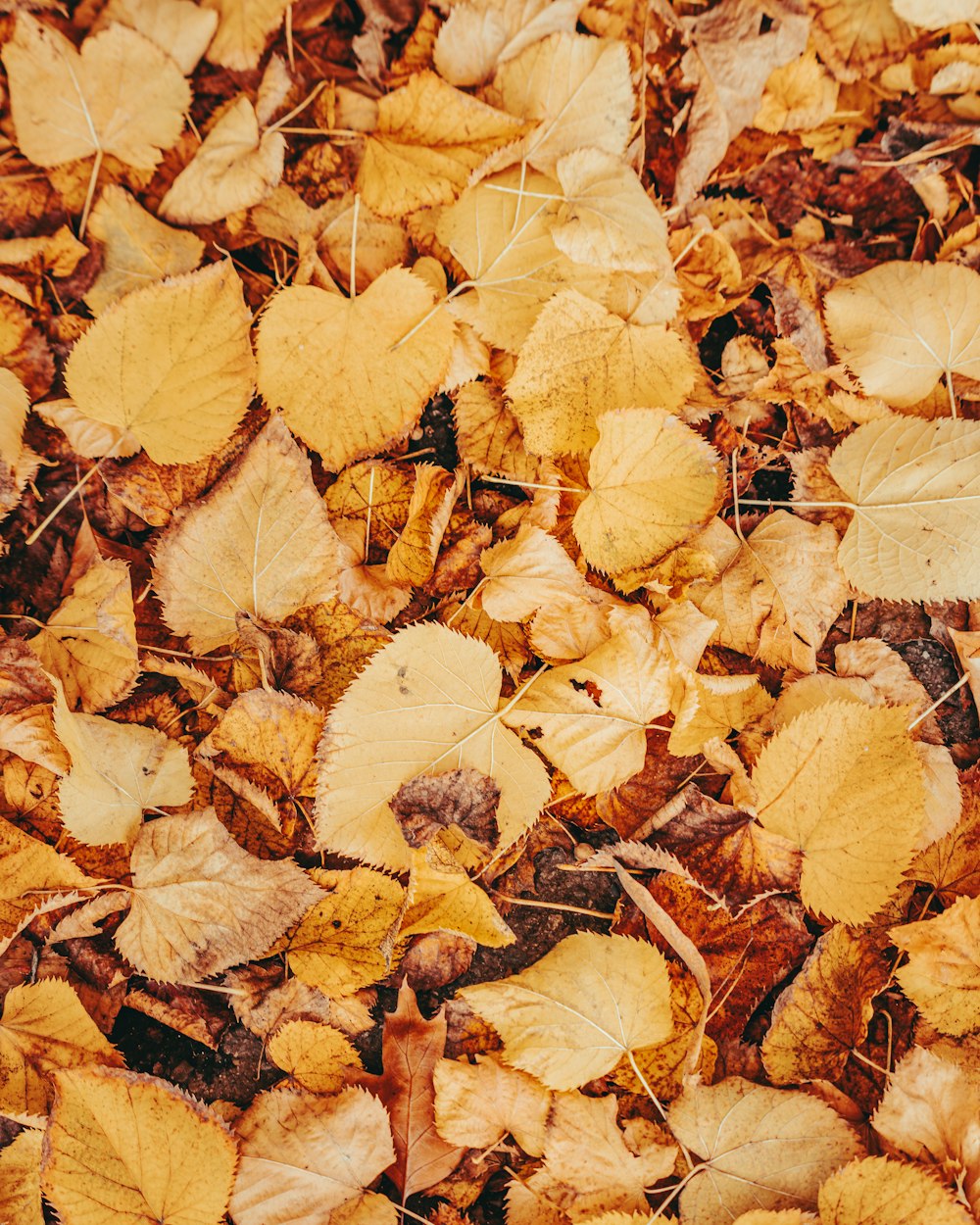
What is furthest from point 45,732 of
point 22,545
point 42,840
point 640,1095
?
point 640,1095

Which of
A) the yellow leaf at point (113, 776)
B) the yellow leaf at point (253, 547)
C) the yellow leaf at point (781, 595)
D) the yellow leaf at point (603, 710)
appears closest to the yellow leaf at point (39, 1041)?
the yellow leaf at point (113, 776)

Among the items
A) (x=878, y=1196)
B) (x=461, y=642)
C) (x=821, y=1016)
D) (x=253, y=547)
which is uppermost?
(x=253, y=547)

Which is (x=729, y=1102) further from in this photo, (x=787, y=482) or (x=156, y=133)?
(x=156, y=133)

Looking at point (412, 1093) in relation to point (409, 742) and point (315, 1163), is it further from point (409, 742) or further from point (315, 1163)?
point (409, 742)

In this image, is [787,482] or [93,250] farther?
[787,482]

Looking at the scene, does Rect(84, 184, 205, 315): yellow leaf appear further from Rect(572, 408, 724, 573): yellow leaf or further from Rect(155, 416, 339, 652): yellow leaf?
Rect(572, 408, 724, 573): yellow leaf

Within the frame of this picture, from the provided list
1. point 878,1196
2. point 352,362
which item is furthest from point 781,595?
point 878,1196
